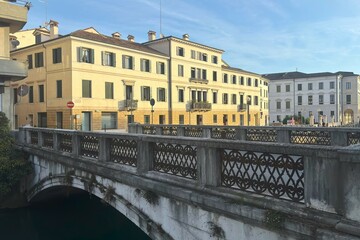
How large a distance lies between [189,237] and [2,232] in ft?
31.1

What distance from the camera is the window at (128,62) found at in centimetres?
3952

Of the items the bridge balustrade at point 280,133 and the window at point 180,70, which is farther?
the window at point 180,70

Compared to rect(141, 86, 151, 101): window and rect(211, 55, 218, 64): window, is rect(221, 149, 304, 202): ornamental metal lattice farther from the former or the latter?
rect(211, 55, 218, 64): window

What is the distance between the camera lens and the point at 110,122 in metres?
38.0

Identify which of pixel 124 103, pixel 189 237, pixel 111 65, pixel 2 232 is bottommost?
pixel 2 232

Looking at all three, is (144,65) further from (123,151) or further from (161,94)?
(123,151)

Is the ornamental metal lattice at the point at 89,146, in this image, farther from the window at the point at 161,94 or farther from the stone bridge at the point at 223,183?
the window at the point at 161,94

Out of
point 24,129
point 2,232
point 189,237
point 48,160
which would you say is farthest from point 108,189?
point 24,129

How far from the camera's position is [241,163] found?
5160 millimetres

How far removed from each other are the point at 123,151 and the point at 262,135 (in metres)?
6.49

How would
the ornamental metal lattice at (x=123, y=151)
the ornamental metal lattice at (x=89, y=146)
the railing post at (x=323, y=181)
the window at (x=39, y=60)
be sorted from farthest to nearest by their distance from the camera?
the window at (x=39, y=60), the ornamental metal lattice at (x=89, y=146), the ornamental metal lattice at (x=123, y=151), the railing post at (x=323, y=181)

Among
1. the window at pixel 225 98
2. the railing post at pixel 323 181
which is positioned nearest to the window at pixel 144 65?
the window at pixel 225 98

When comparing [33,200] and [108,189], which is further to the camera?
[33,200]

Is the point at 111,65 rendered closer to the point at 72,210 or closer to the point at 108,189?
the point at 72,210
